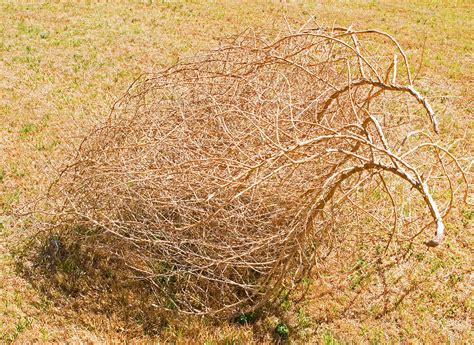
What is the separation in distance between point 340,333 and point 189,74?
325cm

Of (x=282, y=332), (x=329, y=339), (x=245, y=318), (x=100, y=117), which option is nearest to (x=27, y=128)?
(x=100, y=117)

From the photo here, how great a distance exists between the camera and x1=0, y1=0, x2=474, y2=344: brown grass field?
349 centimetres

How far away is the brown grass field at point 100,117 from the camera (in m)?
3.49

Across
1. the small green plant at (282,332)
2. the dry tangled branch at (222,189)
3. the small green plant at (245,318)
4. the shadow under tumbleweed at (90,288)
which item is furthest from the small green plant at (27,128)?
the small green plant at (282,332)

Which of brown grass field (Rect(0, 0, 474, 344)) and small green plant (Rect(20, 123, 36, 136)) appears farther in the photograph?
small green plant (Rect(20, 123, 36, 136))

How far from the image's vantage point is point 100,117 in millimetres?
6102

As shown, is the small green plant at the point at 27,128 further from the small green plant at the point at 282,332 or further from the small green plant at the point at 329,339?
the small green plant at the point at 329,339

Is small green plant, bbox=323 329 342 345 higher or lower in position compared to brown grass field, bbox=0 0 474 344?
lower

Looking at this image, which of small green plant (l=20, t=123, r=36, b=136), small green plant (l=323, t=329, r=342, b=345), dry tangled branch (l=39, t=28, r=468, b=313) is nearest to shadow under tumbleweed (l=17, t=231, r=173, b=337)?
dry tangled branch (l=39, t=28, r=468, b=313)

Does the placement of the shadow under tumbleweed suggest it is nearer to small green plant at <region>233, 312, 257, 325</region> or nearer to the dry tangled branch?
the dry tangled branch

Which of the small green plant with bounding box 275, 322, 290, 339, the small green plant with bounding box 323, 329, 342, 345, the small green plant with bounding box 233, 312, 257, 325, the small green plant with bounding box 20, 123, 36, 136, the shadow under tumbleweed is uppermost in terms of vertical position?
the small green plant with bounding box 20, 123, 36, 136

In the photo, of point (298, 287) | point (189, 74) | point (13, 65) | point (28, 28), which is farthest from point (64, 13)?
point (298, 287)

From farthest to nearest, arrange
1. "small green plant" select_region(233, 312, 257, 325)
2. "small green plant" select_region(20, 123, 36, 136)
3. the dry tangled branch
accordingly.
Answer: "small green plant" select_region(20, 123, 36, 136) → "small green plant" select_region(233, 312, 257, 325) → the dry tangled branch

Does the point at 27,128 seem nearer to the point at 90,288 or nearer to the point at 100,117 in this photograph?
the point at 100,117
